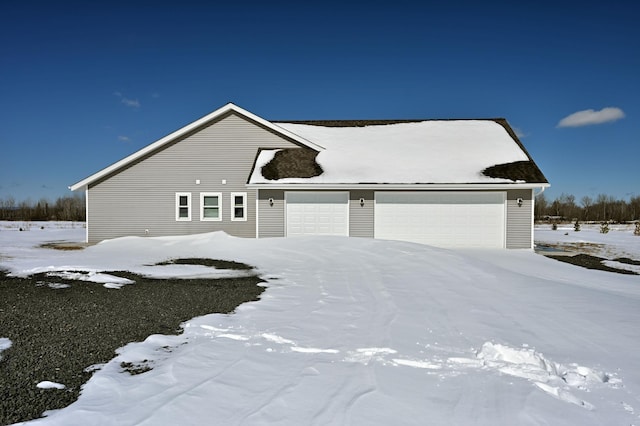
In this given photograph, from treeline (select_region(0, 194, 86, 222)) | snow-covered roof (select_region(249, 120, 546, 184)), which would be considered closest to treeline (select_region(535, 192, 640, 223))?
snow-covered roof (select_region(249, 120, 546, 184))

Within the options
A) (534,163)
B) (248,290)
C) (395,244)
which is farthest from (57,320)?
(534,163)

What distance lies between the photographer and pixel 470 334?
491cm

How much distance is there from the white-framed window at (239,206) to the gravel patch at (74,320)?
817 cm

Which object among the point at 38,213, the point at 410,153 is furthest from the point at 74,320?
the point at 38,213

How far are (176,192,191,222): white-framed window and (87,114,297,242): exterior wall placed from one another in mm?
146

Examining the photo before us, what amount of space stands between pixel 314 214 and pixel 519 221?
806 cm

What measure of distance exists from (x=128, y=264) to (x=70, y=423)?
348 inches

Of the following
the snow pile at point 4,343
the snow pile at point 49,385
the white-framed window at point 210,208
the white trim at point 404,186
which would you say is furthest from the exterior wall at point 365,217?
the snow pile at point 49,385

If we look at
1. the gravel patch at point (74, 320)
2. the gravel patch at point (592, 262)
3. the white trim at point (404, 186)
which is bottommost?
the gravel patch at point (592, 262)

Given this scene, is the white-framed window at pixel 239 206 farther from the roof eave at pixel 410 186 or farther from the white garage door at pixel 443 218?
the white garage door at pixel 443 218

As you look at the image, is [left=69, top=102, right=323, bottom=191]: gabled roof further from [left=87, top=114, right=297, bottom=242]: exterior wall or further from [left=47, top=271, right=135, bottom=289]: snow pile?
[left=47, top=271, right=135, bottom=289]: snow pile

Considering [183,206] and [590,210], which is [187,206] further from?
[590,210]

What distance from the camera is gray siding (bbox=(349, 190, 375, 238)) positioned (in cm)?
1602

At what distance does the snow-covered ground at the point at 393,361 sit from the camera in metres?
3.03
